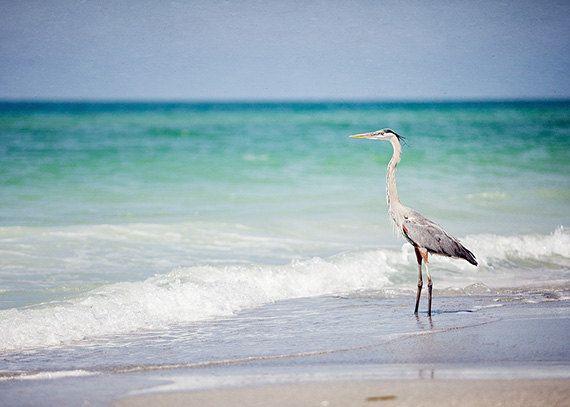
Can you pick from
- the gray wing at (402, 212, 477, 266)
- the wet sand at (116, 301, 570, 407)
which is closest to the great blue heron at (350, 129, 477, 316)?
the gray wing at (402, 212, 477, 266)

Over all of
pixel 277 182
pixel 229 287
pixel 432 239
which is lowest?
pixel 229 287

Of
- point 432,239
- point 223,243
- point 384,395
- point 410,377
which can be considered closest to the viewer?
point 384,395

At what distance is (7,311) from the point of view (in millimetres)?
7293

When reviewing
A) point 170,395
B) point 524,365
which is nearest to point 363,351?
point 524,365

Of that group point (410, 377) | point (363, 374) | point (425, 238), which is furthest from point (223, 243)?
point (410, 377)

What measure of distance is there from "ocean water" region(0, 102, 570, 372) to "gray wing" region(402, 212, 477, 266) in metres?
0.69

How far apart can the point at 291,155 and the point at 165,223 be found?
13432 mm

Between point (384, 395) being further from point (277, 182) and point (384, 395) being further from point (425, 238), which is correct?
point (277, 182)

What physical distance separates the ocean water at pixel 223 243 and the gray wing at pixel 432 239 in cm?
69

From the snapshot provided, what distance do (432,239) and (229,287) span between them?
6.78ft

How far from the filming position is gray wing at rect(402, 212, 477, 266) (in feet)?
25.3

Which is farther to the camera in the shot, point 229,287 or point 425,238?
point 229,287

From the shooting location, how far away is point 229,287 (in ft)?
27.7

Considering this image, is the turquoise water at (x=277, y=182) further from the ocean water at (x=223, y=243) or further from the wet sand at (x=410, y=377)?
the wet sand at (x=410, y=377)
